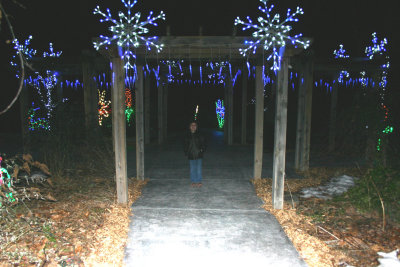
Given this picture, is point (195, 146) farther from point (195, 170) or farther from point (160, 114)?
point (160, 114)

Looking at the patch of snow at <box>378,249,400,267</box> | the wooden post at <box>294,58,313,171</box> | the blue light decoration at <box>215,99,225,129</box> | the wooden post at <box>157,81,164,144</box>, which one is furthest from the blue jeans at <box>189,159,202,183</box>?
the blue light decoration at <box>215,99,225,129</box>

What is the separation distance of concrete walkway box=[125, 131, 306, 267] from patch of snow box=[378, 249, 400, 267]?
2.60ft

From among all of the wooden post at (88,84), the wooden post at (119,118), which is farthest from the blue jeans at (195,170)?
the wooden post at (88,84)

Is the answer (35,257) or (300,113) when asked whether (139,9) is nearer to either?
(300,113)

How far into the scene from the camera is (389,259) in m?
2.81

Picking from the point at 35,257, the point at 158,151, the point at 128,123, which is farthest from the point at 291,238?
the point at 128,123

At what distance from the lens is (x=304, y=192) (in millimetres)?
4973

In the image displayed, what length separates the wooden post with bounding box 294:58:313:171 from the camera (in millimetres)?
6430

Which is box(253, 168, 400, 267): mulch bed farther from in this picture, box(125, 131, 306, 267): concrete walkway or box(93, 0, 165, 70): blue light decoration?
box(93, 0, 165, 70): blue light decoration

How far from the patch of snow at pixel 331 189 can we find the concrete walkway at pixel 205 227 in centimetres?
99

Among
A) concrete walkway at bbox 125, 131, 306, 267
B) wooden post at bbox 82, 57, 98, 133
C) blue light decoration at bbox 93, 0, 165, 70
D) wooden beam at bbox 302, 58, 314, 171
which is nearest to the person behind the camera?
concrete walkway at bbox 125, 131, 306, 267

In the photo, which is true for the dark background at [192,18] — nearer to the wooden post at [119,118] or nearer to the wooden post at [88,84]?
the wooden post at [88,84]

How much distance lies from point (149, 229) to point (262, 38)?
2.98 m

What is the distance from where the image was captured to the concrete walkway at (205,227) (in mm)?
2863
